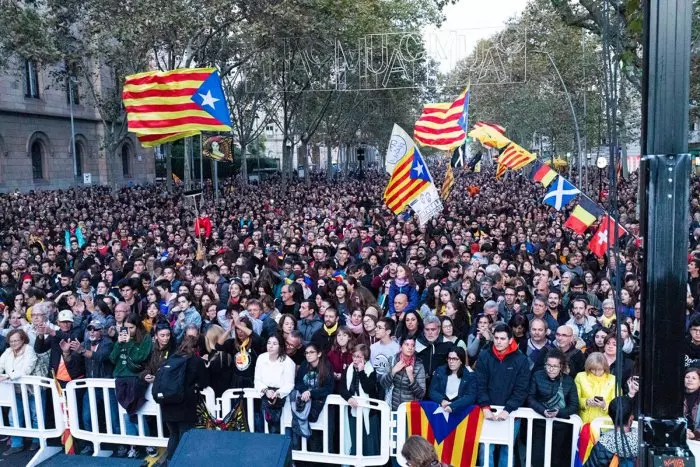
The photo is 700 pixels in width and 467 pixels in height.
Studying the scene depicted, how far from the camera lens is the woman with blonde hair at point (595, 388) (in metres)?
5.19

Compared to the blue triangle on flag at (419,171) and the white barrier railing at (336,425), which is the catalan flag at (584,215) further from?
the white barrier railing at (336,425)

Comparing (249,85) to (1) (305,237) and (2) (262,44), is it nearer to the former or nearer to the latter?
(2) (262,44)

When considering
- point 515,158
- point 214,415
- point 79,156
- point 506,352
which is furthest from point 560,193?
point 79,156

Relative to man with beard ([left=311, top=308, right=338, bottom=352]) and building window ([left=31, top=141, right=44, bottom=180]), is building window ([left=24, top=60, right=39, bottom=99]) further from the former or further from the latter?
man with beard ([left=311, top=308, right=338, bottom=352])

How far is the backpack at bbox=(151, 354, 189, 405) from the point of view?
575 centimetres

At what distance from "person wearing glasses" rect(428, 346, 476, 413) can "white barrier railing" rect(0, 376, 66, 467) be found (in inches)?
143

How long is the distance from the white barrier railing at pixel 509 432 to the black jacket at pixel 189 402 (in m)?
1.82

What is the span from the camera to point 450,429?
544cm

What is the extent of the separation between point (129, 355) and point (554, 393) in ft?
13.0

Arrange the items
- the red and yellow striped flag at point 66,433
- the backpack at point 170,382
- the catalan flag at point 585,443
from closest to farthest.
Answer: the catalan flag at point 585,443 → the backpack at point 170,382 → the red and yellow striped flag at point 66,433

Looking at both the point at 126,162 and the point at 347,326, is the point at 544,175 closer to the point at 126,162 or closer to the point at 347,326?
the point at 347,326

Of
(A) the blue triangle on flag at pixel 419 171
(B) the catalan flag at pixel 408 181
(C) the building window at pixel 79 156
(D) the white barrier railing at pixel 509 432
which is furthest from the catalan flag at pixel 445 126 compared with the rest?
(C) the building window at pixel 79 156

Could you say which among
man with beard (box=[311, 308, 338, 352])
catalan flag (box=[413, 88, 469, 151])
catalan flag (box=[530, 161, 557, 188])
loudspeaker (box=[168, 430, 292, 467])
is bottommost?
man with beard (box=[311, 308, 338, 352])

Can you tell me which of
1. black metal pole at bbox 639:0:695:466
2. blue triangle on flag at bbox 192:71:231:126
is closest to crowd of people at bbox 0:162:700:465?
black metal pole at bbox 639:0:695:466
